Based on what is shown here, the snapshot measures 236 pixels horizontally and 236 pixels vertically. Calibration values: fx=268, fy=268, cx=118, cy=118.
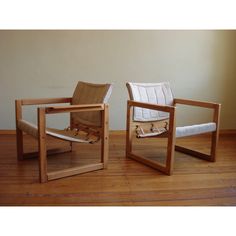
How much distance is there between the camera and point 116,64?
3.34 meters

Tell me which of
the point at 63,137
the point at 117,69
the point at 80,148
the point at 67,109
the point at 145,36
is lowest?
the point at 80,148

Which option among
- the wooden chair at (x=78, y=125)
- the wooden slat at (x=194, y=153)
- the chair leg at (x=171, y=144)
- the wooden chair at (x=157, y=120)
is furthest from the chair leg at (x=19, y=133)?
the wooden slat at (x=194, y=153)

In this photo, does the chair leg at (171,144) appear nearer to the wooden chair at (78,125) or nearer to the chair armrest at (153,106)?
the chair armrest at (153,106)

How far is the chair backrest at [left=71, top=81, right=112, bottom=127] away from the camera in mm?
2213

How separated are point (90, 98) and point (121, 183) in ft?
2.65

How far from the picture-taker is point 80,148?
9.25 ft

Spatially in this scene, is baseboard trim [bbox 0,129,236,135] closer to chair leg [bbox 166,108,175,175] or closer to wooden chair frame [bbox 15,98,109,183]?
wooden chair frame [bbox 15,98,109,183]

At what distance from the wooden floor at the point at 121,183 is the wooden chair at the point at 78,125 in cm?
8

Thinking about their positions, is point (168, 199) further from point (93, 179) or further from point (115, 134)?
point (115, 134)

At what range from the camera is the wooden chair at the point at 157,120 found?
7.02ft

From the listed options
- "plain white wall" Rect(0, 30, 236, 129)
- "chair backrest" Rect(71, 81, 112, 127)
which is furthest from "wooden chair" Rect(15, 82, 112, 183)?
"plain white wall" Rect(0, 30, 236, 129)

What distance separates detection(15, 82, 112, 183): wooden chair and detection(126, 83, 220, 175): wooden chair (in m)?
0.33
